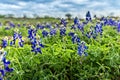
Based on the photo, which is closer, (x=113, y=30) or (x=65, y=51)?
(x=65, y=51)

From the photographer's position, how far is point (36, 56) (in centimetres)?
675

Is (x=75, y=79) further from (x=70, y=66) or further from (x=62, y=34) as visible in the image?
(x=62, y=34)

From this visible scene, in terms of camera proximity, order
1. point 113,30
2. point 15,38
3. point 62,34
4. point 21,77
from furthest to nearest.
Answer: point 113,30 < point 62,34 < point 15,38 < point 21,77

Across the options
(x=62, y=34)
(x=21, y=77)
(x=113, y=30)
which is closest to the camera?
(x=21, y=77)

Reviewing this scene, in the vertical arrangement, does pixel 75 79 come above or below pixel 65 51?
below

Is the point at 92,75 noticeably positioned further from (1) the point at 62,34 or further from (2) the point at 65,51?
(1) the point at 62,34

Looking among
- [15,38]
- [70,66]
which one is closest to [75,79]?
[70,66]

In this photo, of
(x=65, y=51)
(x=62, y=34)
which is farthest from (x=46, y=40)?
(x=65, y=51)

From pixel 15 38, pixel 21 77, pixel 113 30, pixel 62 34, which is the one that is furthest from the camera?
pixel 113 30

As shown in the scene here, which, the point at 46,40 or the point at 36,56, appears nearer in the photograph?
the point at 36,56

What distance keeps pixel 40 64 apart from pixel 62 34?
2.28m

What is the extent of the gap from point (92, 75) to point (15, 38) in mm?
1745

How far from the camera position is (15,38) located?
748 centimetres

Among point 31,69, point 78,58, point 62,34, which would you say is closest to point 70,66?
point 78,58
